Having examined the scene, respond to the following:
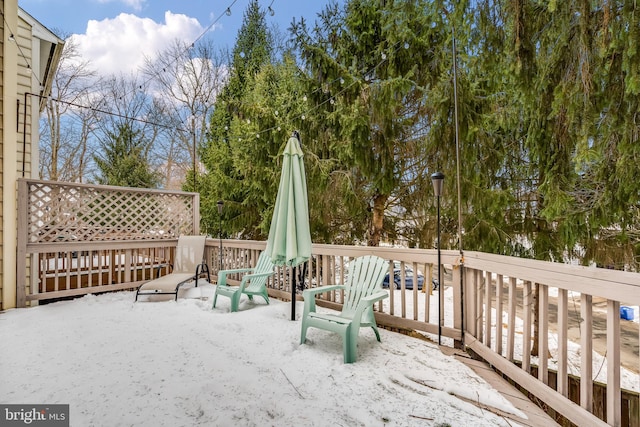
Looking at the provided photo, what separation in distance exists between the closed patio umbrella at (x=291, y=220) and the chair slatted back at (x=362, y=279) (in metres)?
0.54

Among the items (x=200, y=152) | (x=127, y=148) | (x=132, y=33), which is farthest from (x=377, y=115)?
(x=127, y=148)

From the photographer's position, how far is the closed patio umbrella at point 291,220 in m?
3.58

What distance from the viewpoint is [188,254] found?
589cm

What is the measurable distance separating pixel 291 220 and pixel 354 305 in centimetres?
109

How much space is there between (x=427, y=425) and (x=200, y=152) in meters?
12.4

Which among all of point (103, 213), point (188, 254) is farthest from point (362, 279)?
point (103, 213)

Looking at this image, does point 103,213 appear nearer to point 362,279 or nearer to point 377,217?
point 362,279

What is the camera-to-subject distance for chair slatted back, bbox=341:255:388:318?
327cm

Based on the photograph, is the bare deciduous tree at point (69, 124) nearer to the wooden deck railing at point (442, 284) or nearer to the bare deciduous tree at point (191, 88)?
the bare deciduous tree at point (191, 88)

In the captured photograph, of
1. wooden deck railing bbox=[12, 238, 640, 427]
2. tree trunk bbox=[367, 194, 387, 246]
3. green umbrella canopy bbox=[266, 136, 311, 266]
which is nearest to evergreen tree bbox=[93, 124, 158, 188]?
wooden deck railing bbox=[12, 238, 640, 427]

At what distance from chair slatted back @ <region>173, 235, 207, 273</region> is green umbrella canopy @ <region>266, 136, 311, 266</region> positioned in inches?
105

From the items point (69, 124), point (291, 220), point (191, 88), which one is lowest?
point (291, 220)

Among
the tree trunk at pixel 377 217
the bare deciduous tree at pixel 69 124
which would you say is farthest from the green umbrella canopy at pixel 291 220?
the bare deciduous tree at pixel 69 124

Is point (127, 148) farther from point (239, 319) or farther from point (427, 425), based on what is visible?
point (427, 425)
